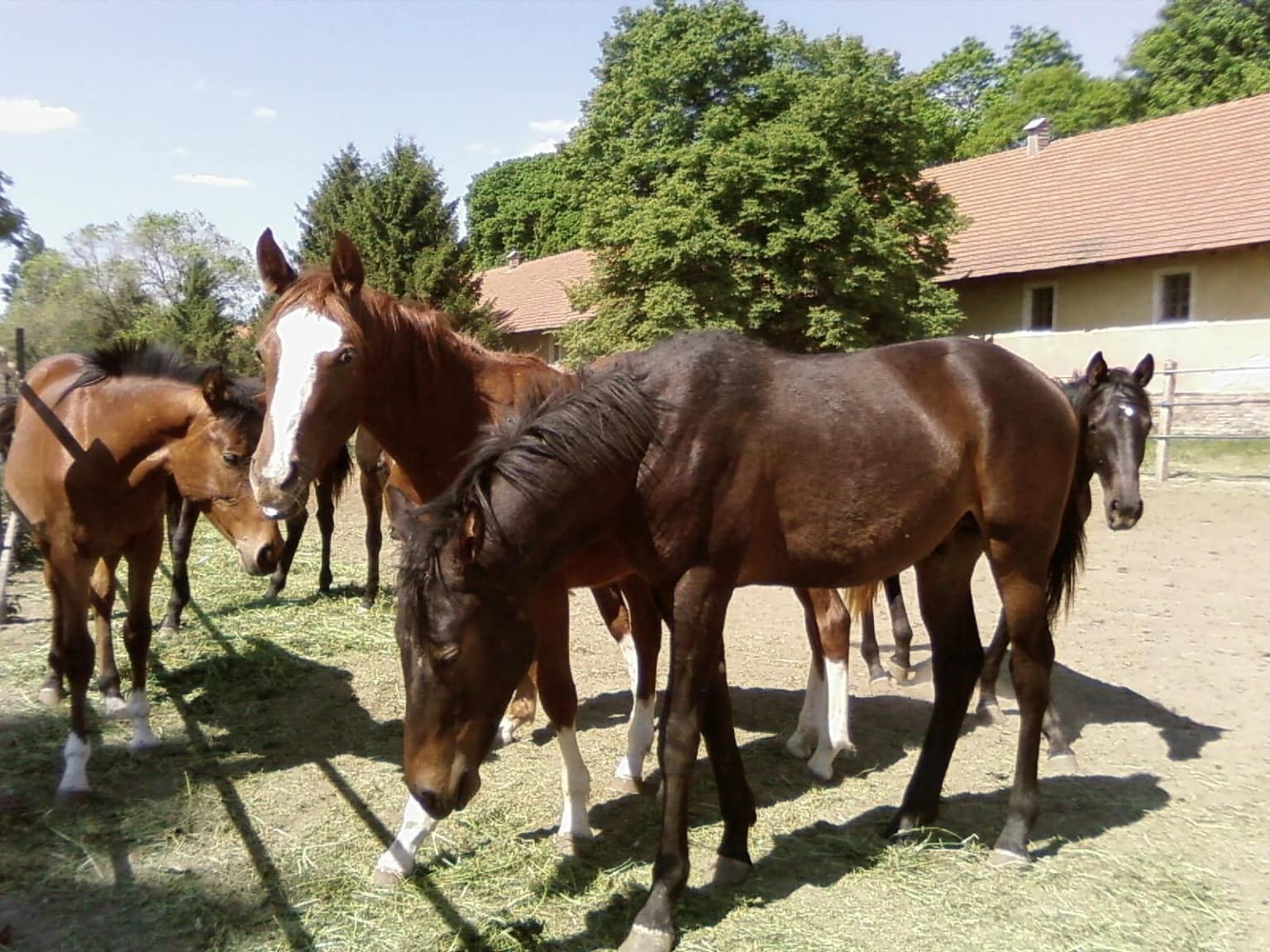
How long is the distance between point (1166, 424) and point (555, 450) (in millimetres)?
14246

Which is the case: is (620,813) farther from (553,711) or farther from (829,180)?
(829,180)

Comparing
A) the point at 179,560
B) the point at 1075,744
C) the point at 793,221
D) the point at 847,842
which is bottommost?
the point at 1075,744

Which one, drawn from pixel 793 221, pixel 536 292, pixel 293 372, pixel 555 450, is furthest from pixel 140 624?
pixel 536 292

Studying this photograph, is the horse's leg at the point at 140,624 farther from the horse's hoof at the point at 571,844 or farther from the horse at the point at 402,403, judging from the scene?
the horse's hoof at the point at 571,844

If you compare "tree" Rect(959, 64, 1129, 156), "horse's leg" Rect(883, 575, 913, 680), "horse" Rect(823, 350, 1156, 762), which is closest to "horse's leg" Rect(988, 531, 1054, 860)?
"horse" Rect(823, 350, 1156, 762)

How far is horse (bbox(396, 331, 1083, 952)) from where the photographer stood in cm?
255

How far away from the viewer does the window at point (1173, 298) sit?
18.5 metres

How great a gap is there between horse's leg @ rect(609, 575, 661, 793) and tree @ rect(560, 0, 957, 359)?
568 inches

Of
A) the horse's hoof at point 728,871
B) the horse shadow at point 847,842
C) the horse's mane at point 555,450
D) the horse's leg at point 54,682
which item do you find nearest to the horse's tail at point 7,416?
the horse's leg at point 54,682

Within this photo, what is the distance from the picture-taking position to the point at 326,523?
8.42 m

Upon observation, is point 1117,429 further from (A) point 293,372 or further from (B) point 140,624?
(B) point 140,624

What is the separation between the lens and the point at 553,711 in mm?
3553

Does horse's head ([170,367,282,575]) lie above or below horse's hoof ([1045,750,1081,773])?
above

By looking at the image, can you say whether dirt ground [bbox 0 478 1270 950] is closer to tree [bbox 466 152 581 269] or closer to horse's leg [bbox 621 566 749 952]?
horse's leg [bbox 621 566 749 952]
